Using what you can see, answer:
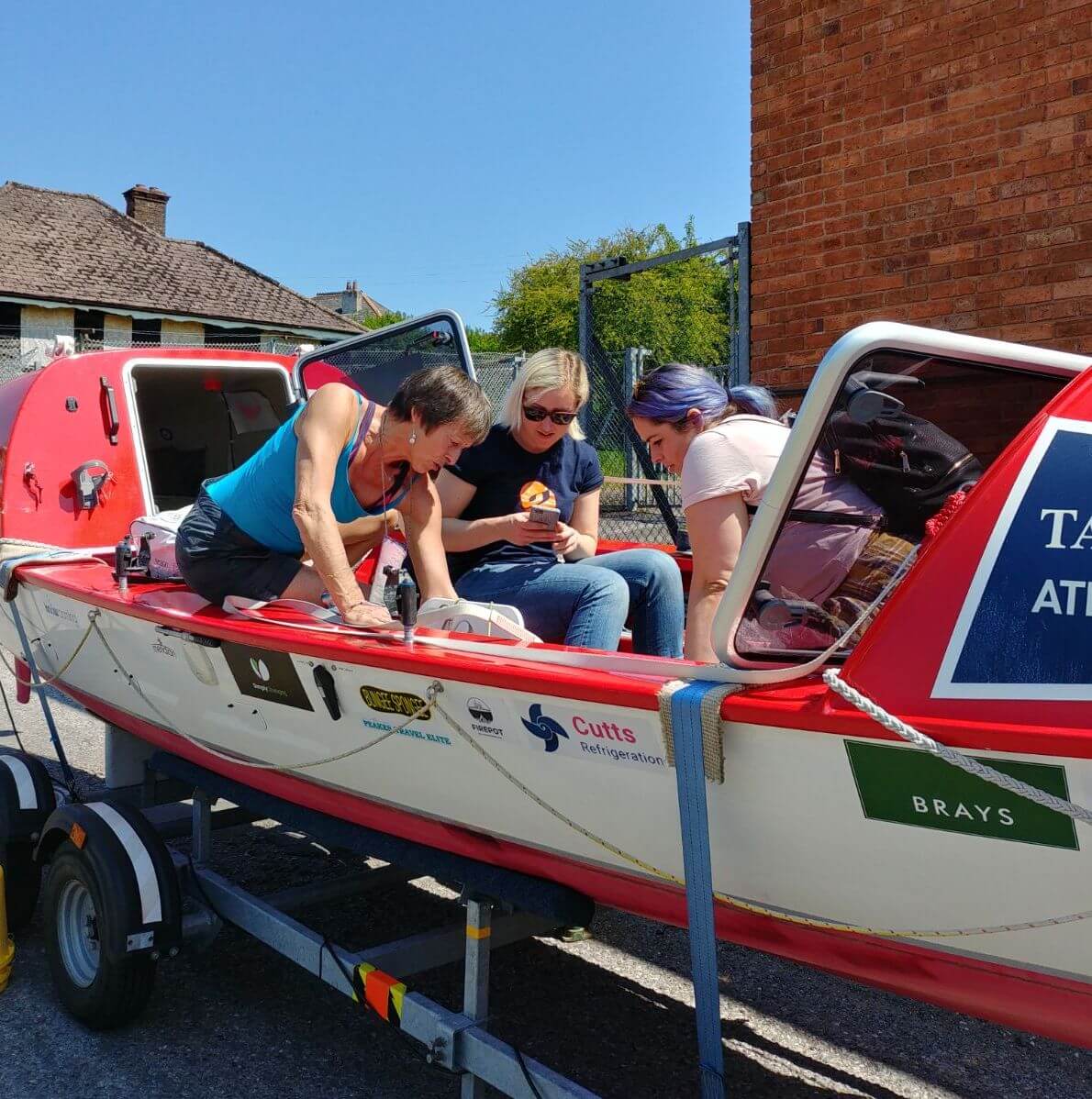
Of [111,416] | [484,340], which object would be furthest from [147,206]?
[111,416]

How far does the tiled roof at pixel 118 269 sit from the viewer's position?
26.9 m

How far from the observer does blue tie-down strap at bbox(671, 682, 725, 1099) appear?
207cm

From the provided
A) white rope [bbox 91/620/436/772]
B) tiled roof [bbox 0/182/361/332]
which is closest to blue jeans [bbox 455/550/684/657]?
white rope [bbox 91/620/436/772]

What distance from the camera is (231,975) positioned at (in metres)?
3.64

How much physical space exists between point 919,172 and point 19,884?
5.12 m

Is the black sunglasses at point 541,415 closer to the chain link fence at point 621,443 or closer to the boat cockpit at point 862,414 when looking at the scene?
the boat cockpit at point 862,414

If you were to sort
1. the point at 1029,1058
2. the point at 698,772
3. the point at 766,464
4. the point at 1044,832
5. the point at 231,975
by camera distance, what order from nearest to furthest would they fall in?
the point at 1044,832, the point at 698,772, the point at 766,464, the point at 1029,1058, the point at 231,975

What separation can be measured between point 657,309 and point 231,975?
1517 cm

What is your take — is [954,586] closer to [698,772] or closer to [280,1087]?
[698,772]

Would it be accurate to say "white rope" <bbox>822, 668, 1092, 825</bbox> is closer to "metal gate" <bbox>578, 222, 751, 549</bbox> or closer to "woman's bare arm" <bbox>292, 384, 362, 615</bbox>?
"woman's bare arm" <bbox>292, 384, 362, 615</bbox>

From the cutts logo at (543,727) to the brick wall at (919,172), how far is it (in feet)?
12.8

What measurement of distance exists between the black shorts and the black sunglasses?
88 centimetres

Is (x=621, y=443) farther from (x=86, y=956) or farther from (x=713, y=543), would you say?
(x=713, y=543)

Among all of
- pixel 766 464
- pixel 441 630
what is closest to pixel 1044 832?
pixel 766 464
